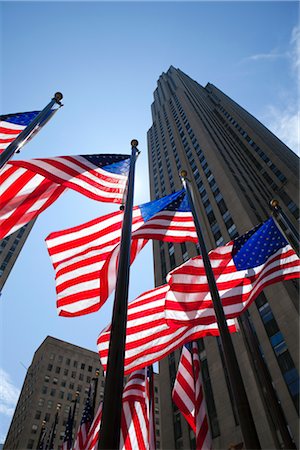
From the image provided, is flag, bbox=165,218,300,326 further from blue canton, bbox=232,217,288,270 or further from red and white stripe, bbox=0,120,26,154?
red and white stripe, bbox=0,120,26,154

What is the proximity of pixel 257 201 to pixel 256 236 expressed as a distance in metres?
33.0

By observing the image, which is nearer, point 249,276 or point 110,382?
point 110,382

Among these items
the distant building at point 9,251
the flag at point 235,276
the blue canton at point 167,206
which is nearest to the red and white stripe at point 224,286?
the flag at point 235,276

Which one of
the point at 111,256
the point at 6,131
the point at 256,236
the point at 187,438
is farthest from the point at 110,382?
the point at 187,438

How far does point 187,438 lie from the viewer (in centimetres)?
2809

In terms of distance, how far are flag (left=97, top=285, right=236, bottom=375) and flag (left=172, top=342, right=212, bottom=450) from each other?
1.48m

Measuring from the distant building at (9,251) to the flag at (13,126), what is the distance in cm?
6346

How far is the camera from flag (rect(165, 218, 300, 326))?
10250mm

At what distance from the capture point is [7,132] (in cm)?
1102

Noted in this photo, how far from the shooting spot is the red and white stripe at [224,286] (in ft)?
33.5

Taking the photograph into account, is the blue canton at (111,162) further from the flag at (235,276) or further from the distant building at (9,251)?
the distant building at (9,251)

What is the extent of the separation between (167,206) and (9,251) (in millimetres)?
73492

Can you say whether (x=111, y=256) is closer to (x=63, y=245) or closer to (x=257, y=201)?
(x=63, y=245)

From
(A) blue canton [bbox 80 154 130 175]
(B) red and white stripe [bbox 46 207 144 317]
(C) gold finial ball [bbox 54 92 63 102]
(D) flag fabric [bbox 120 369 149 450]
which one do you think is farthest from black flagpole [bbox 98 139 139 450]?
(C) gold finial ball [bbox 54 92 63 102]
